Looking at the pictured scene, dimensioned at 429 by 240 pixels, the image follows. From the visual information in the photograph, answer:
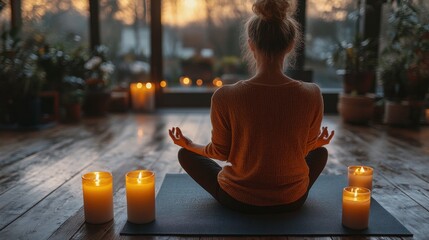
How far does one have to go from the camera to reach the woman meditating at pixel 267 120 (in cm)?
165

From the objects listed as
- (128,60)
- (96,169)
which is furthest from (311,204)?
(128,60)

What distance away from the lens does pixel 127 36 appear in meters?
5.56

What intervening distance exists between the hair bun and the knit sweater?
250mm

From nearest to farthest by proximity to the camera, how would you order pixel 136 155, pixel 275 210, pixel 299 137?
1. pixel 299 137
2. pixel 275 210
3. pixel 136 155

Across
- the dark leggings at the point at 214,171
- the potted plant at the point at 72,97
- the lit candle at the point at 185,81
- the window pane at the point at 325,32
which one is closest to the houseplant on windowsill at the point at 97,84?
the potted plant at the point at 72,97

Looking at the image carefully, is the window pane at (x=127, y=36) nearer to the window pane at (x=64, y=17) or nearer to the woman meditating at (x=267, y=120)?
the window pane at (x=64, y=17)

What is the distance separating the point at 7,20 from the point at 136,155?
2.87 meters

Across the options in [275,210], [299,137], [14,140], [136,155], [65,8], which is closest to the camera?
[299,137]

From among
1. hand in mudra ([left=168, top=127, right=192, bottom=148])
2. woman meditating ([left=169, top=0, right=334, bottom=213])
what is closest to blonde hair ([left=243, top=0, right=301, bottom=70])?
woman meditating ([left=169, top=0, right=334, bottom=213])

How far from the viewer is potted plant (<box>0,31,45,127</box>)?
384 cm

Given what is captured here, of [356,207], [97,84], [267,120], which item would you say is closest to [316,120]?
Answer: [267,120]

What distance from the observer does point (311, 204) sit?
2020 millimetres

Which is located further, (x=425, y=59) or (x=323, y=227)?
(x=425, y=59)

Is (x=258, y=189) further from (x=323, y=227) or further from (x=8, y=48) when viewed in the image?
(x=8, y=48)
